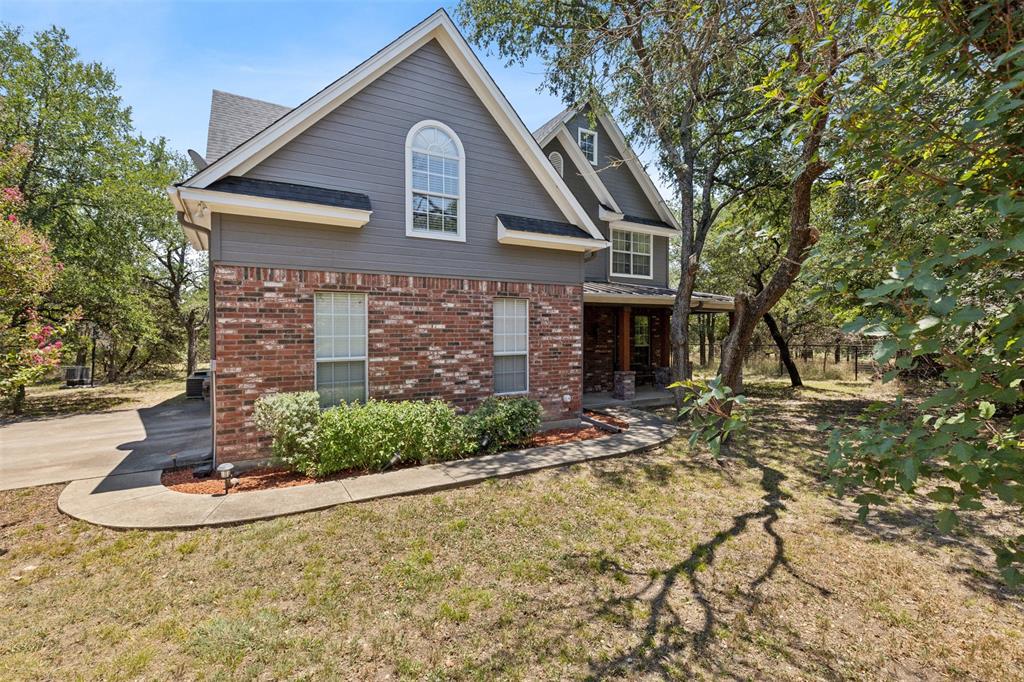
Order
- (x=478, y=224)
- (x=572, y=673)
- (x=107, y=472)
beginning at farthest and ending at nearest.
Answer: (x=478, y=224), (x=107, y=472), (x=572, y=673)

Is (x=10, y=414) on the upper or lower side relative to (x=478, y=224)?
lower

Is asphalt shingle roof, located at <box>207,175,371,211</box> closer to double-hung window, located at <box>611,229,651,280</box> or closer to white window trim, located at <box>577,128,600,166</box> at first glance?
double-hung window, located at <box>611,229,651,280</box>

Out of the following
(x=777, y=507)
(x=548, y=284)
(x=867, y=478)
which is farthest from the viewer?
(x=548, y=284)

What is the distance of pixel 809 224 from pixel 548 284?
4.80 m

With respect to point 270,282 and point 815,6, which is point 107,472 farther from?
point 815,6

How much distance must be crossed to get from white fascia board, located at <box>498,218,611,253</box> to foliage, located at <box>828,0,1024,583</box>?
643 cm

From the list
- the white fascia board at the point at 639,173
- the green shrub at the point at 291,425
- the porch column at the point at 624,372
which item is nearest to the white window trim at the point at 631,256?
the white fascia board at the point at 639,173

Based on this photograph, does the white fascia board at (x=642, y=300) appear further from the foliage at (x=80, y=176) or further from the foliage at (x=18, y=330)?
the foliage at (x=80, y=176)

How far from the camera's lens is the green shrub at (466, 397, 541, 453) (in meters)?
7.69

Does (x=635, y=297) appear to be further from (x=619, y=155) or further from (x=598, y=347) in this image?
(x=619, y=155)

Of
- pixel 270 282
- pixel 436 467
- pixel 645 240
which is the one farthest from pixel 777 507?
pixel 645 240

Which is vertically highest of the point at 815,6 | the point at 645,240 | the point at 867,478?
the point at 645,240

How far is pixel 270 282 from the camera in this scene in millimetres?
6762

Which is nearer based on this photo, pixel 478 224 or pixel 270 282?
pixel 270 282
